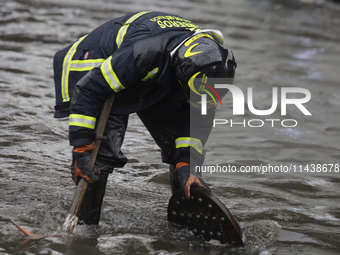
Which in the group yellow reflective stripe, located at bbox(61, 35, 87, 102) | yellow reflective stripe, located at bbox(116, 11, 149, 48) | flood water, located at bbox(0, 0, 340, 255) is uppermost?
yellow reflective stripe, located at bbox(116, 11, 149, 48)

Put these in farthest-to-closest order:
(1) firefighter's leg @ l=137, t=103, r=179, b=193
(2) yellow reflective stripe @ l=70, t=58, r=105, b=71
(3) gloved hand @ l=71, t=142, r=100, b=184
→ (1) firefighter's leg @ l=137, t=103, r=179, b=193 → (2) yellow reflective stripe @ l=70, t=58, r=105, b=71 → (3) gloved hand @ l=71, t=142, r=100, b=184

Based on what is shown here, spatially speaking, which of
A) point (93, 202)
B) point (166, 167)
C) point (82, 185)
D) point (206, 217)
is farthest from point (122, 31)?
point (166, 167)

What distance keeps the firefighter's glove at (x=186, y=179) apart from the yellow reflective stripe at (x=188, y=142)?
14 centimetres

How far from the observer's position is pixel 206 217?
9.93 ft

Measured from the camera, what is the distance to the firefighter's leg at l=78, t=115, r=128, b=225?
121 inches

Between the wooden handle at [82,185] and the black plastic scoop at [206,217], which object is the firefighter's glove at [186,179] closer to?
the black plastic scoop at [206,217]

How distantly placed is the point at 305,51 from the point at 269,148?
5.88 metres

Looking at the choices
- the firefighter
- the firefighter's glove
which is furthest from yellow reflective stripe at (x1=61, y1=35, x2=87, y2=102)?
the firefighter's glove

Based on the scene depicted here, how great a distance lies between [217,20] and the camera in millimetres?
13227

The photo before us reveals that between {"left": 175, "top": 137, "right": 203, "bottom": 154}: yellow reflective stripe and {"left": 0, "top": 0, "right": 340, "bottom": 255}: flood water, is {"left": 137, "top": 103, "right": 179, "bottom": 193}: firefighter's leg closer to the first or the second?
{"left": 175, "top": 137, "right": 203, "bottom": 154}: yellow reflective stripe

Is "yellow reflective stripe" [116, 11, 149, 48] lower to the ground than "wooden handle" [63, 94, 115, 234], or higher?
higher

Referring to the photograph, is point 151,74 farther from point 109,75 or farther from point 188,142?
point 188,142

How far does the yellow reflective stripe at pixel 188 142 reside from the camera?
3330 millimetres

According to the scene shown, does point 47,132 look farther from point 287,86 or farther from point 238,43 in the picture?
point 238,43
